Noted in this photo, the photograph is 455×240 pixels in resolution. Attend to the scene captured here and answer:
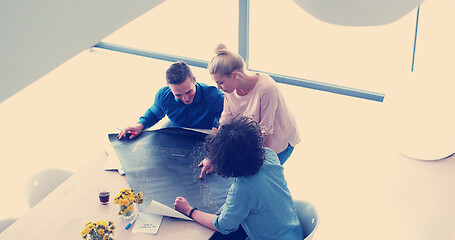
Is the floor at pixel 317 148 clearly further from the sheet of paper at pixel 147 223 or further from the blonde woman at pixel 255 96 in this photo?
the sheet of paper at pixel 147 223

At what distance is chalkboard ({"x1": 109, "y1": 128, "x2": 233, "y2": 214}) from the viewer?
7.61ft

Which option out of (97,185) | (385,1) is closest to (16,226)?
(97,185)

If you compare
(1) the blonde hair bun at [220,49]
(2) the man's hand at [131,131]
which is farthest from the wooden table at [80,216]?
(1) the blonde hair bun at [220,49]

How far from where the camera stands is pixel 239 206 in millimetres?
1975

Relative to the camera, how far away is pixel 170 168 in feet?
8.29

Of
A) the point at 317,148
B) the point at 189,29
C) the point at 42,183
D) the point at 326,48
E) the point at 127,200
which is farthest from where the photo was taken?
the point at 189,29

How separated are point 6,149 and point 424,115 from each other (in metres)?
4.03

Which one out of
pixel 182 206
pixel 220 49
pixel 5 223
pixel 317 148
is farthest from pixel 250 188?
Result: pixel 317 148

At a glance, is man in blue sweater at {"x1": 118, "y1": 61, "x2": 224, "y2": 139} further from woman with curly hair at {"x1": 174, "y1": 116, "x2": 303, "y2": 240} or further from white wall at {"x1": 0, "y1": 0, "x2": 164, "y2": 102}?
white wall at {"x1": 0, "y1": 0, "x2": 164, "y2": 102}

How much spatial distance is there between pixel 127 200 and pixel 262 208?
67 centimetres

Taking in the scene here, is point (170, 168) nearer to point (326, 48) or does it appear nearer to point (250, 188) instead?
point (250, 188)

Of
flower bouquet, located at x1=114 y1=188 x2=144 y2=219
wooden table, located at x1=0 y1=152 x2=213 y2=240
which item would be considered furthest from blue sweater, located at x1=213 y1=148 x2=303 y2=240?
flower bouquet, located at x1=114 y1=188 x2=144 y2=219

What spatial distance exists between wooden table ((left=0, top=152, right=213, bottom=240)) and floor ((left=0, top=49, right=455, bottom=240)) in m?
0.43

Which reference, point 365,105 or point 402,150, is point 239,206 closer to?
point 402,150
